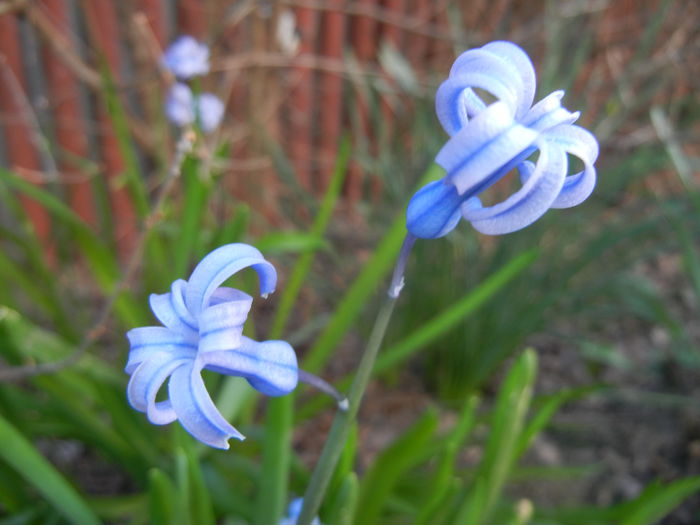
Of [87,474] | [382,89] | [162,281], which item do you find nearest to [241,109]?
[382,89]

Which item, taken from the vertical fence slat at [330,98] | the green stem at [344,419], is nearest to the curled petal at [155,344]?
the green stem at [344,419]

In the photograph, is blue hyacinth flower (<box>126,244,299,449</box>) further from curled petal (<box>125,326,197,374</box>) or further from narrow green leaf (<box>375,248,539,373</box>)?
narrow green leaf (<box>375,248,539,373</box>)

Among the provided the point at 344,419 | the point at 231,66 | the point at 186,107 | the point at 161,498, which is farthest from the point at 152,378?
the point at 231,66

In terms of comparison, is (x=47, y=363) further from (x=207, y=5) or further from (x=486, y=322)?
(x=207, y=5)

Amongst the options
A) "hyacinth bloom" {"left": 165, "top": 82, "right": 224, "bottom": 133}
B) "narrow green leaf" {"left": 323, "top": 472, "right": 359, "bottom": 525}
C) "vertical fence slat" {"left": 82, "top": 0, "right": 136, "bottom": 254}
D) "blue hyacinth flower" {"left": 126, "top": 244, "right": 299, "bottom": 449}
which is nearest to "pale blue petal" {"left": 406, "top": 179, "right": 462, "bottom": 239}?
"blue hyacinth flower" {"left": 126, "top": 244, "right": 299, "bottom": 449}

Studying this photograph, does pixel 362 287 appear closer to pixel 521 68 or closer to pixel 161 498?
pixel 161 498

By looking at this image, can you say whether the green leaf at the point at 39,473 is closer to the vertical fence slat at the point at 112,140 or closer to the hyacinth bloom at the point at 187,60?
the hyacinth bloom at the point at 187,60
